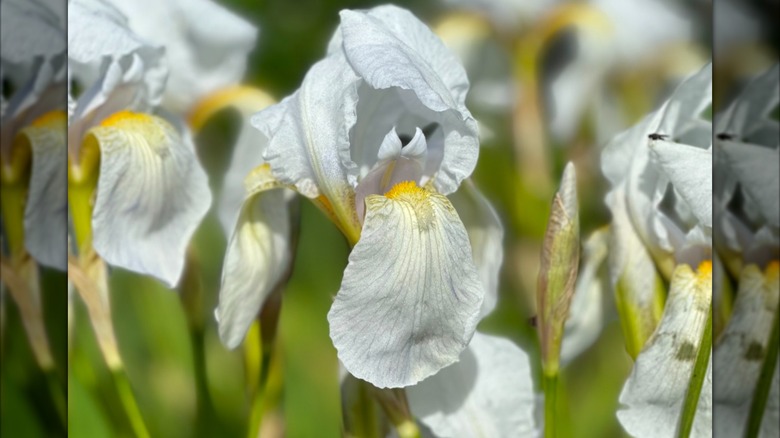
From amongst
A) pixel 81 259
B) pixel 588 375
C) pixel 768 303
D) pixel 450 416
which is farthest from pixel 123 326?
pixel 768 303

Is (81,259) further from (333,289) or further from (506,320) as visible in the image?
(506,320)

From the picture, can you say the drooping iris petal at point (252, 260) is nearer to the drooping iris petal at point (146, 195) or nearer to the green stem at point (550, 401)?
the drooping iris petal at point (146, 195)

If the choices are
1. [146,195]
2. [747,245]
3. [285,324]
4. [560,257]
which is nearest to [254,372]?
[285,324]

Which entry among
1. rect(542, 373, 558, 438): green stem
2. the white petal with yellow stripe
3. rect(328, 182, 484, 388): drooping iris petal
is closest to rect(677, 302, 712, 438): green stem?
rect(542, 373, 558, 438): green stem

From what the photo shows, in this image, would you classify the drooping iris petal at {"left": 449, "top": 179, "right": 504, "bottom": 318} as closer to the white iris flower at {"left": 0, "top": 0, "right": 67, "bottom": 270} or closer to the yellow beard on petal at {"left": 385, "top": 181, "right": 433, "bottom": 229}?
the yellow beard on petal at {"left": 385, "top": 181, "right": 433, "bottom": 229}

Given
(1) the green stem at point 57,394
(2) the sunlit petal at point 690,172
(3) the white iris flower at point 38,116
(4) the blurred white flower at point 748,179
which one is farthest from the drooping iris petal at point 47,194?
(4) the blurred white flower at point 748,179

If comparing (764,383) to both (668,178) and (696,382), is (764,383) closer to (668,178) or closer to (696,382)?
(696,382)
